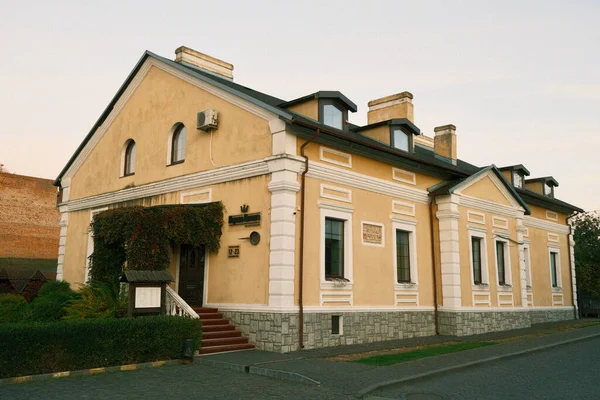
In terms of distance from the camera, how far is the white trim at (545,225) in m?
24.3

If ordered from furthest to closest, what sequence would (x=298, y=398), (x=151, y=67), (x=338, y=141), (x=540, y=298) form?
(x=540, y=298)
(x=151, y=67)
(x=338, y=141)
(x=298, y=398)

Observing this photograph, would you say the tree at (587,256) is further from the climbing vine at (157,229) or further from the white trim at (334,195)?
the climbing vine at (157,229)

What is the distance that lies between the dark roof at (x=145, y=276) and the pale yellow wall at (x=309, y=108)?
247 inches

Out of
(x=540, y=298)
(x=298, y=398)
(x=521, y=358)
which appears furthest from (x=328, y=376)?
(x=540, y=298)

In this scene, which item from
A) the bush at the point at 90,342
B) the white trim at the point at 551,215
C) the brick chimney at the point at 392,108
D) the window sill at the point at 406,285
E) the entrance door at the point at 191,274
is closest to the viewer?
the bush at the point at 90,342

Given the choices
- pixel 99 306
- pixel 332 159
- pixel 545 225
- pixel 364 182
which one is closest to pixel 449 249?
pixel 364 182

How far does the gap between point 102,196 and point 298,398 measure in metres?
13.8

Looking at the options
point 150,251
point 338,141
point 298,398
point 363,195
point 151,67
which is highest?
point 151,67

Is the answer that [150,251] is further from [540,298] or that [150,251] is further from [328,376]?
[540,298]

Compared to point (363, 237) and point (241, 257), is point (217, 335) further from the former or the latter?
point (363, 237)

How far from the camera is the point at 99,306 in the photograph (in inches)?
499

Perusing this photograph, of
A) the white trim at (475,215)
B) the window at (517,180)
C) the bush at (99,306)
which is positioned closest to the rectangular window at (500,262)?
the white trim at (475,215)

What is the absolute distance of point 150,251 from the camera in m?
13.9

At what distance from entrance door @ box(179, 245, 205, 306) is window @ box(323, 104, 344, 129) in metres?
5.25
